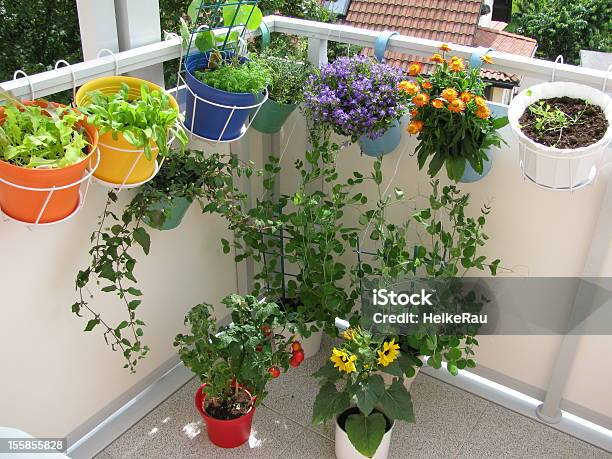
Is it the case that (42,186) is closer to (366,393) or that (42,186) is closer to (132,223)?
(132,223)

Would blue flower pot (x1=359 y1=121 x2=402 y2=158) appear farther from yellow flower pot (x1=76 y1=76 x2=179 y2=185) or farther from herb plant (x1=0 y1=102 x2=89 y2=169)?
herb plant (x1=0 y1=102 x2=89 y2=169)

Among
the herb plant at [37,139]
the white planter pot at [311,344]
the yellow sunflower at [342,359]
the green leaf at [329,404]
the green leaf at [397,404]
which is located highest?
the herb plant at [37,139]

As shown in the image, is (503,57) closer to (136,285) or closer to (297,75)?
(297,75)

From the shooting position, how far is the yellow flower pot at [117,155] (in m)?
1.56

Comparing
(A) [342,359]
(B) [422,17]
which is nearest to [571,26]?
(B) [422,17]

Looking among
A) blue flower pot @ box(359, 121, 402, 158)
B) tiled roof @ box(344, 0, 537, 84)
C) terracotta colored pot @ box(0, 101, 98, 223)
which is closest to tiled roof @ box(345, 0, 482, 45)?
tiled roof @ box(344, 0, 537, 84)

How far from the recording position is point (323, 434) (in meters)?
2.26

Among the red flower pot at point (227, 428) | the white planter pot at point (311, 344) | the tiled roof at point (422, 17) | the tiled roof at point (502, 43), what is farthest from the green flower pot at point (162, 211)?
the tiled roof at point (502, 43)

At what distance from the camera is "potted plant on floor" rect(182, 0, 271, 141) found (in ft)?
5.96

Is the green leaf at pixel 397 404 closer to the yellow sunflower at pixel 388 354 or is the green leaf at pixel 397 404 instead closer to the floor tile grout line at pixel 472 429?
the yellow sunflower at pixel 388 354

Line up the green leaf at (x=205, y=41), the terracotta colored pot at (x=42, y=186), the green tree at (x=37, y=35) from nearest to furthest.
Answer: the terracotta colored pot at (x=42, y=186)
the green leaf at (x=205, y=41)
the green tree at (x=37, y=35)

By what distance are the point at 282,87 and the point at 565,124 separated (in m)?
0.88

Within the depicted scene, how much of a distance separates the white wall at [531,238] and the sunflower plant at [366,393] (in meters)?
A: 0.54

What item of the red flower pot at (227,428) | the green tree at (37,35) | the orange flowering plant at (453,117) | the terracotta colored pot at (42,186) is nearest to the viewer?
the terracotta colored pot at (42,186)
